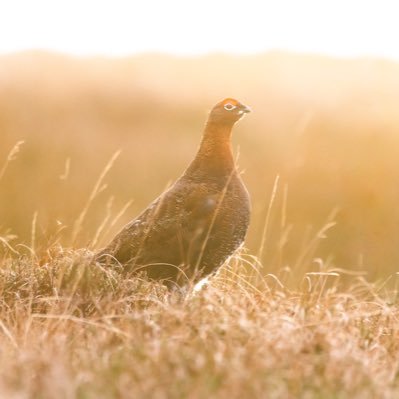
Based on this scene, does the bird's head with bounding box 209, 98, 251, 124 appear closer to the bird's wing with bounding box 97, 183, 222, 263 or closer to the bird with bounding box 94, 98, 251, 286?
the bird with bounding box 94, 98, 251, 286

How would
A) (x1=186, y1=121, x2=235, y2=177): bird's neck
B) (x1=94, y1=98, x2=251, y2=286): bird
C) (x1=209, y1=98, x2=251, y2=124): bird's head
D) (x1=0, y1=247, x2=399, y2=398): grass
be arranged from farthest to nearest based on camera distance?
(x1=209, y1=98, x2=251, y2=124): bird's head < (x1=186, y1=121, x2=235, y2=177): bird's neck < (x1=94, y1=98, x2=251, y2=286): bird < (x1=0, y1=247, x2=399, y2=398): grass

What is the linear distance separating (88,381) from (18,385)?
10.8 inches

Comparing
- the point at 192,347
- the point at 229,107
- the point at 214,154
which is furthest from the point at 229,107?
the point at 192,347

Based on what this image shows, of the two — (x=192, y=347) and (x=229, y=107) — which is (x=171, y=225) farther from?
(x=192, y=347)

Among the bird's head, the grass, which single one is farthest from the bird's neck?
the grass

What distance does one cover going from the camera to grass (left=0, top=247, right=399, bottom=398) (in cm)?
342

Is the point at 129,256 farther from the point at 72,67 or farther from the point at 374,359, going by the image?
the point at 72,67

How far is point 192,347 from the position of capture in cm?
381

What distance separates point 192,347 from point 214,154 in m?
2.50

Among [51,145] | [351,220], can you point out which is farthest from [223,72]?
[351,220]

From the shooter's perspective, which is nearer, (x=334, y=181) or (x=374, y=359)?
(x=374, y=359)

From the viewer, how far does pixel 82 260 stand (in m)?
5.14

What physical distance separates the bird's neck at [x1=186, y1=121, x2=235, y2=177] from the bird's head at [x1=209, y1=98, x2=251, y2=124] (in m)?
0.04

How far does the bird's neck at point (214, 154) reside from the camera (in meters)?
6.09
